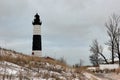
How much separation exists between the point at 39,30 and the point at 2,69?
1804 centimetres

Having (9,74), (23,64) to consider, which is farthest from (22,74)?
(23,64)

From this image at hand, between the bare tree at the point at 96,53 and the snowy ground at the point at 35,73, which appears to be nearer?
the snowy ground at the point at 35,73

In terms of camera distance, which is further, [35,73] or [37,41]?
[37,41]

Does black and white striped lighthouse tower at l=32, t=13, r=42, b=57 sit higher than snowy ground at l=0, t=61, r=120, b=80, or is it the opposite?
black and white striped lighthouse tower at l=32, t=13, r=42, b=57

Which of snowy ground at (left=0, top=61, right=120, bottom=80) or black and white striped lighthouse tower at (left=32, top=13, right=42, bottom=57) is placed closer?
snowy ground at (left=0, top=61, right=120, bottom=80)

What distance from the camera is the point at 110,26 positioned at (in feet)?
216

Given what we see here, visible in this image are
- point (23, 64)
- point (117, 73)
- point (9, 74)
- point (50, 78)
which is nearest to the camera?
point (9, 74)

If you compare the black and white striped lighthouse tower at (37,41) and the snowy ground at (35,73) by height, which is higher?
the black and white striped lighthouse tower at (37,41)

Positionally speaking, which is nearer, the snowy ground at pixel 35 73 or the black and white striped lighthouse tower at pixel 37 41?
the snowy ground at pixel 35 73

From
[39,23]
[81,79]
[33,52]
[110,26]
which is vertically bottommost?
[81,79]

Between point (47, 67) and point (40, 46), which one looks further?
point (40, 46)

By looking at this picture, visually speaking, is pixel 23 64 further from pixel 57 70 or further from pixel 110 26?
pixel 110 26

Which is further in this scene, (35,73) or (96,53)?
(96,53)

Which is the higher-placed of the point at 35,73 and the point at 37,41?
the point at 37,41
